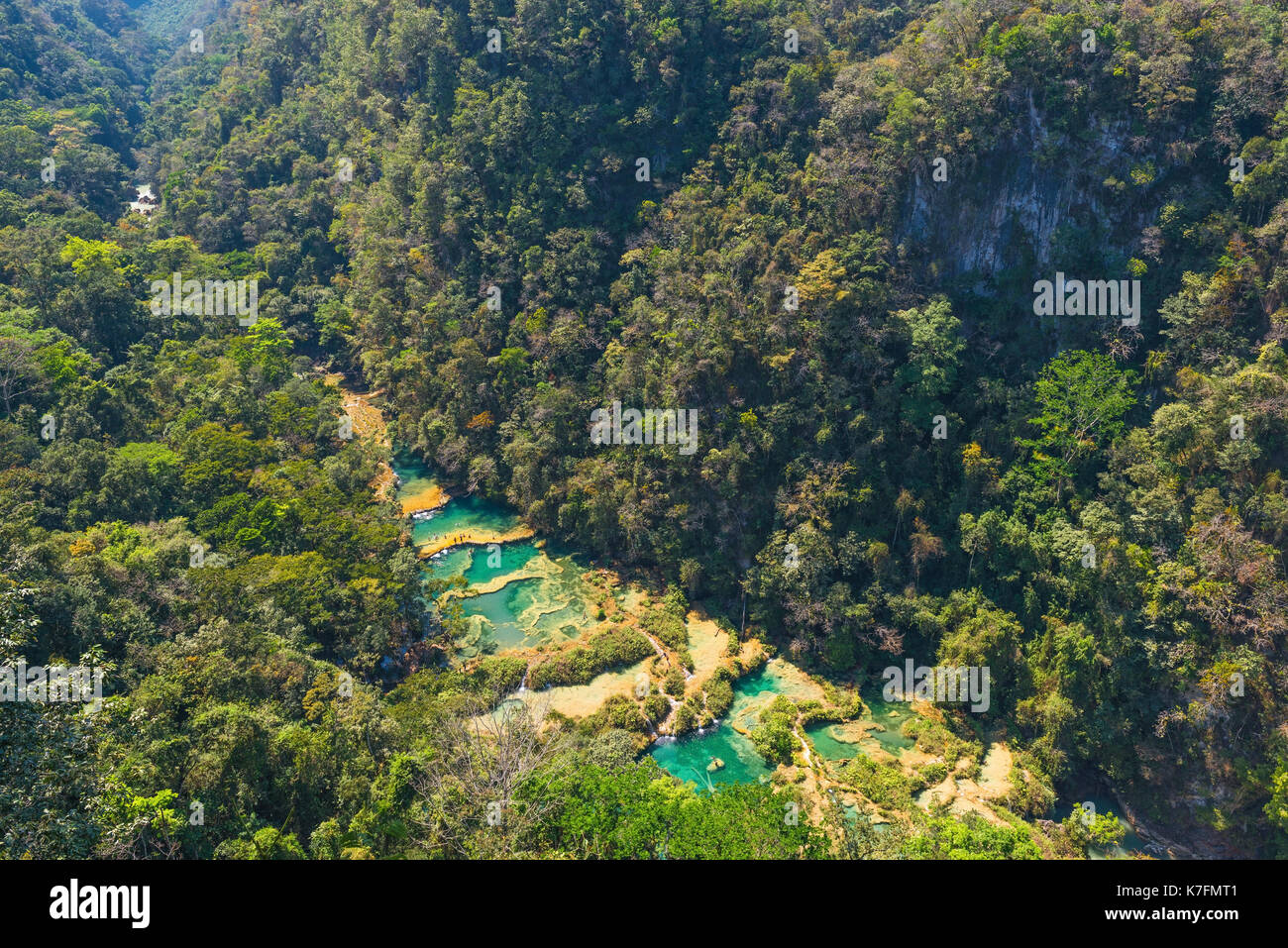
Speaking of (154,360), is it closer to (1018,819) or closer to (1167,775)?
(1018,819)

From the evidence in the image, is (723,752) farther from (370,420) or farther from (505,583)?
(370,420)

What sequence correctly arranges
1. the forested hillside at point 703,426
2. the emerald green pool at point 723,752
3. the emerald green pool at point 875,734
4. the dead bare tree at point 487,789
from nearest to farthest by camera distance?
the dead bare tree at point 487,789 < the forested hillside at point 703,426 < the emerald green pool at point 723,752 < the emerald green pool at point 875,734

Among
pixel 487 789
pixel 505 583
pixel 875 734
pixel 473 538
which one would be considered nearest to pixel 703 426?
pixel 505 583

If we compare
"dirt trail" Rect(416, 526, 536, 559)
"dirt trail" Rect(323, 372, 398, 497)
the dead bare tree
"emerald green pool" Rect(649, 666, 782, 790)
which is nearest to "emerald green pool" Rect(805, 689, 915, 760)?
"emerald green pool" Rect(649, 666, 782, 790)

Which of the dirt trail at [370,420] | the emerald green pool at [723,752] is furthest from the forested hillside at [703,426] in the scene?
the dirt trail at [370,420]

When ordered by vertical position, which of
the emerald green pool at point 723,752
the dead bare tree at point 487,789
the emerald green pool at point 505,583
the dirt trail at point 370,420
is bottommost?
the emerald green pool at point 723,752

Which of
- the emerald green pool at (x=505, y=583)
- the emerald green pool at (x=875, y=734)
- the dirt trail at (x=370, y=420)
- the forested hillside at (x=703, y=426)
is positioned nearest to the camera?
the forested hillside at (x=703, y=426)

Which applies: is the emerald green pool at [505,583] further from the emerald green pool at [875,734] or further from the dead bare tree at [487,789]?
the emerald green pool at [875,734]

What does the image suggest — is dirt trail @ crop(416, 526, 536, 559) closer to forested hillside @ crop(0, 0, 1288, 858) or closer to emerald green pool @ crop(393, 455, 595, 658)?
emerald green pool @ crop(393, 455, 595, 658)

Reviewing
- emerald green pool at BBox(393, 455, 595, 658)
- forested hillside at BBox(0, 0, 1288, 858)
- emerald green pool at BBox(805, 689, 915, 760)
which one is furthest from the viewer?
emerald green pool at BBox(393, 455, 595, 658)
